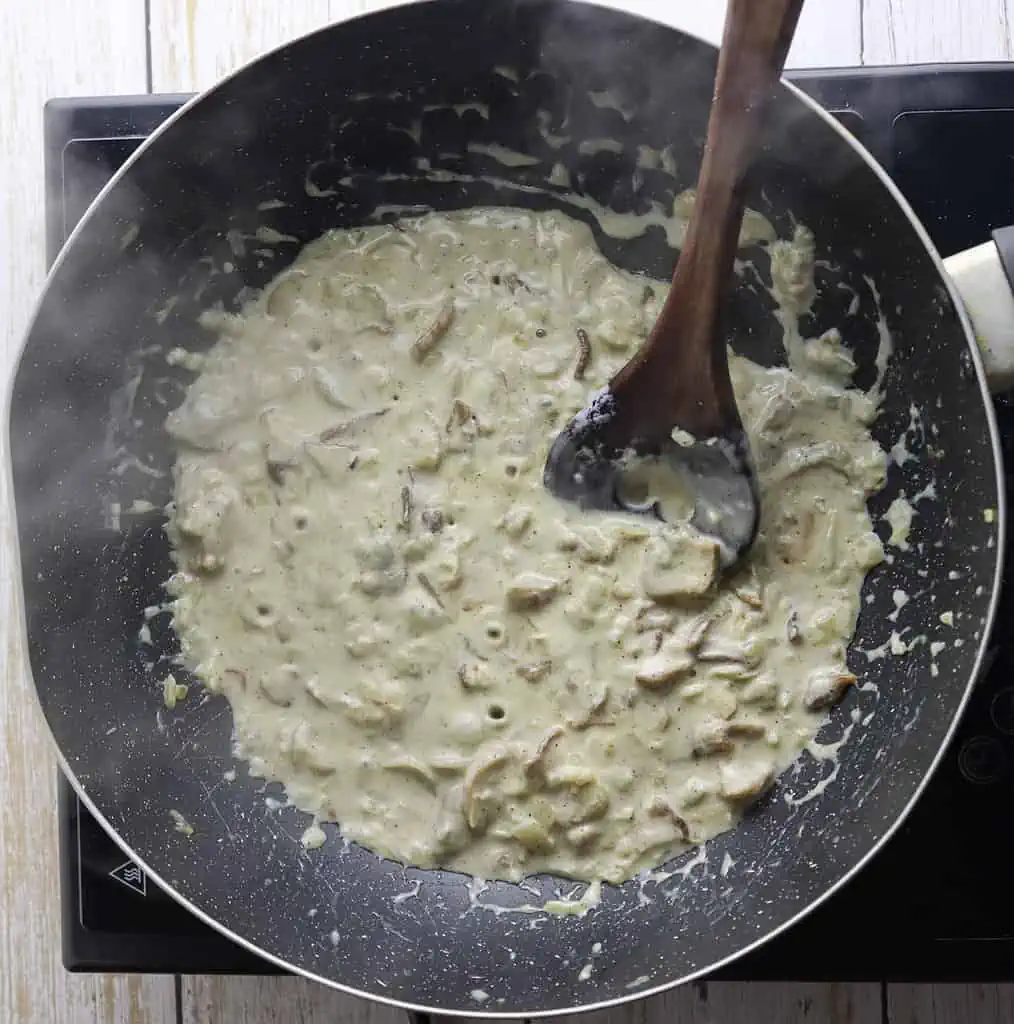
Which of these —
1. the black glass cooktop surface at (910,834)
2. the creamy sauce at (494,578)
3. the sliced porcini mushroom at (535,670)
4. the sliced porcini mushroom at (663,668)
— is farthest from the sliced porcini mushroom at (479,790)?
the black glass cooktop surface at (910,834)

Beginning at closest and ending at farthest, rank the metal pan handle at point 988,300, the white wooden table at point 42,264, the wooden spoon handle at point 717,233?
1. the wooden spoon handle at point 717,233
2. the metal pan handle at point 988,300
3. the white wooden table at point 42,264

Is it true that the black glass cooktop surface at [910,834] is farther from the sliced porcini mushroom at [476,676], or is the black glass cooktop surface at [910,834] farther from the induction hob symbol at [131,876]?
the sliced porcini mushroom at [476,676]

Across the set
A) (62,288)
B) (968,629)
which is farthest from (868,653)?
Answer: (62,288)

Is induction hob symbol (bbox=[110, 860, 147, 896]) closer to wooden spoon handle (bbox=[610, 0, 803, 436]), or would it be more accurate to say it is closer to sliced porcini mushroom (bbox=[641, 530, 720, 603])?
sliced porcini mushroom (bbox=[641, 530, 720, 603])

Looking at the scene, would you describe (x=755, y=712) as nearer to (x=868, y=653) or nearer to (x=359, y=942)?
(x=868, y=653)

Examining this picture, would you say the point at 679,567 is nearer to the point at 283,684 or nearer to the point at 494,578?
the point at 494,578
